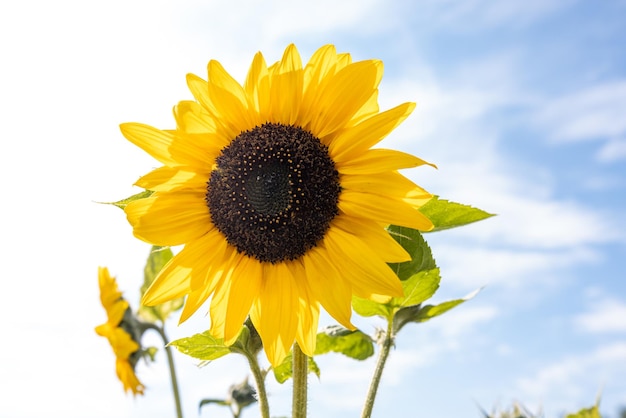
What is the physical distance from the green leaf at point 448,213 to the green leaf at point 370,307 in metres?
0.37

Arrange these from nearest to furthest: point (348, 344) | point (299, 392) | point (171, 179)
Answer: point (299, 392) < point (171, 179) < point (348, 344)

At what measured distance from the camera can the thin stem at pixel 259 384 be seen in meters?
2.12

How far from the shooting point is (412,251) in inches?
82.9

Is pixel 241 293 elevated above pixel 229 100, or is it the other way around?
pixel 229 100

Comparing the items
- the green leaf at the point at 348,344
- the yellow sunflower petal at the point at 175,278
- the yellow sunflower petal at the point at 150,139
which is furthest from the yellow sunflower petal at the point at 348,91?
the green leaf at the point at 348,344

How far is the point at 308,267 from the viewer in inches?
82.7

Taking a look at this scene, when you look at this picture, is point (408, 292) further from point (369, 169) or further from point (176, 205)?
point (176, 205)

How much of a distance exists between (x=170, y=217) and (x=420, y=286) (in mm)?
763

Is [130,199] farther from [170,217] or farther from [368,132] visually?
[368,132]

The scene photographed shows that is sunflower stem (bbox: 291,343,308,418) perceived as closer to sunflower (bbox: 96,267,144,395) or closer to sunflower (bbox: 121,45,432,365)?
sunflower (bbox: 121,45,432,365)

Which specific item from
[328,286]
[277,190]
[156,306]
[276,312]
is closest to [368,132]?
[277,190]

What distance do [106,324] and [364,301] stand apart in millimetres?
2143

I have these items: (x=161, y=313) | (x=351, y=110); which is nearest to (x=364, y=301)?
(x=351, y=110)

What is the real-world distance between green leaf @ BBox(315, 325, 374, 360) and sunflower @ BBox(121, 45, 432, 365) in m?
0.51
